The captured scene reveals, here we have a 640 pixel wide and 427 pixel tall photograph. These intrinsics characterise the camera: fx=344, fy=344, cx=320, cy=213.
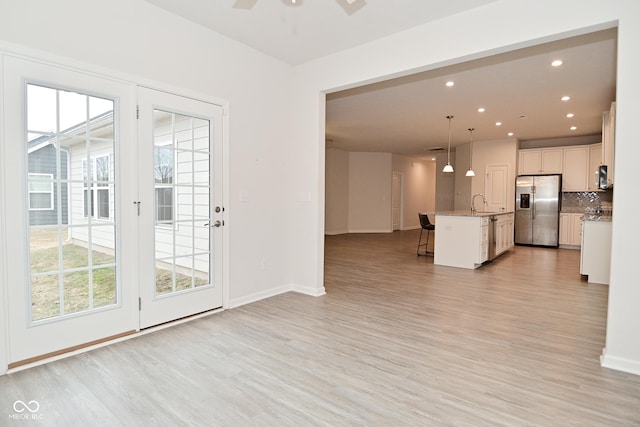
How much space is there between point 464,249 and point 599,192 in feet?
16.2

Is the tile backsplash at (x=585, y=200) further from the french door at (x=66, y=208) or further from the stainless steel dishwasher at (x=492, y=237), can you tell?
the french door at (x=66, y=208)

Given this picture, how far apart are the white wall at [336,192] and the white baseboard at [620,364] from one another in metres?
8.69

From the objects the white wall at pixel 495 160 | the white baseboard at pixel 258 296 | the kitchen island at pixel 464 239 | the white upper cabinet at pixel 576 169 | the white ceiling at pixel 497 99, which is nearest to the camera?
the white baseboard at pixel 258 296

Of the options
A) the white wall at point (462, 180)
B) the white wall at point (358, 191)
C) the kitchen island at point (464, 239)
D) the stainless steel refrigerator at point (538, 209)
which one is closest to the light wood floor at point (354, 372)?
the kitchen island at point (464, 239)

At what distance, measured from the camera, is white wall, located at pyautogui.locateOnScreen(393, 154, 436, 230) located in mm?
13094

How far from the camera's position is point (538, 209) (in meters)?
8.55

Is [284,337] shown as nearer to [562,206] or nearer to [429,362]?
[429,362]

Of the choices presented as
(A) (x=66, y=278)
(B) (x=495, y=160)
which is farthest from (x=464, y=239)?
(A) (x=66, y=278)

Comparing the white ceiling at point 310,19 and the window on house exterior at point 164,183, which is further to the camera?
the window on house exterior at point 164,183

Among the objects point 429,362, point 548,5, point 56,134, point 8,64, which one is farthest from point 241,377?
point 548,5

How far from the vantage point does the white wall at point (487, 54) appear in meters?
2.36

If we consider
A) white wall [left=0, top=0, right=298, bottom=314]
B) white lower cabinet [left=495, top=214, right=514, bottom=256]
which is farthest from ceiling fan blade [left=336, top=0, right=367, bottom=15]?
white lower cabinet [left=495, top=214, right=514, bottom=256]

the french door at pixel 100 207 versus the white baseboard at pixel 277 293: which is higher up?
the french door at pixel 100 207

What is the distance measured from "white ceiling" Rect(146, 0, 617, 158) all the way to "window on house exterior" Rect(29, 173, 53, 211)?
1.68 metres
